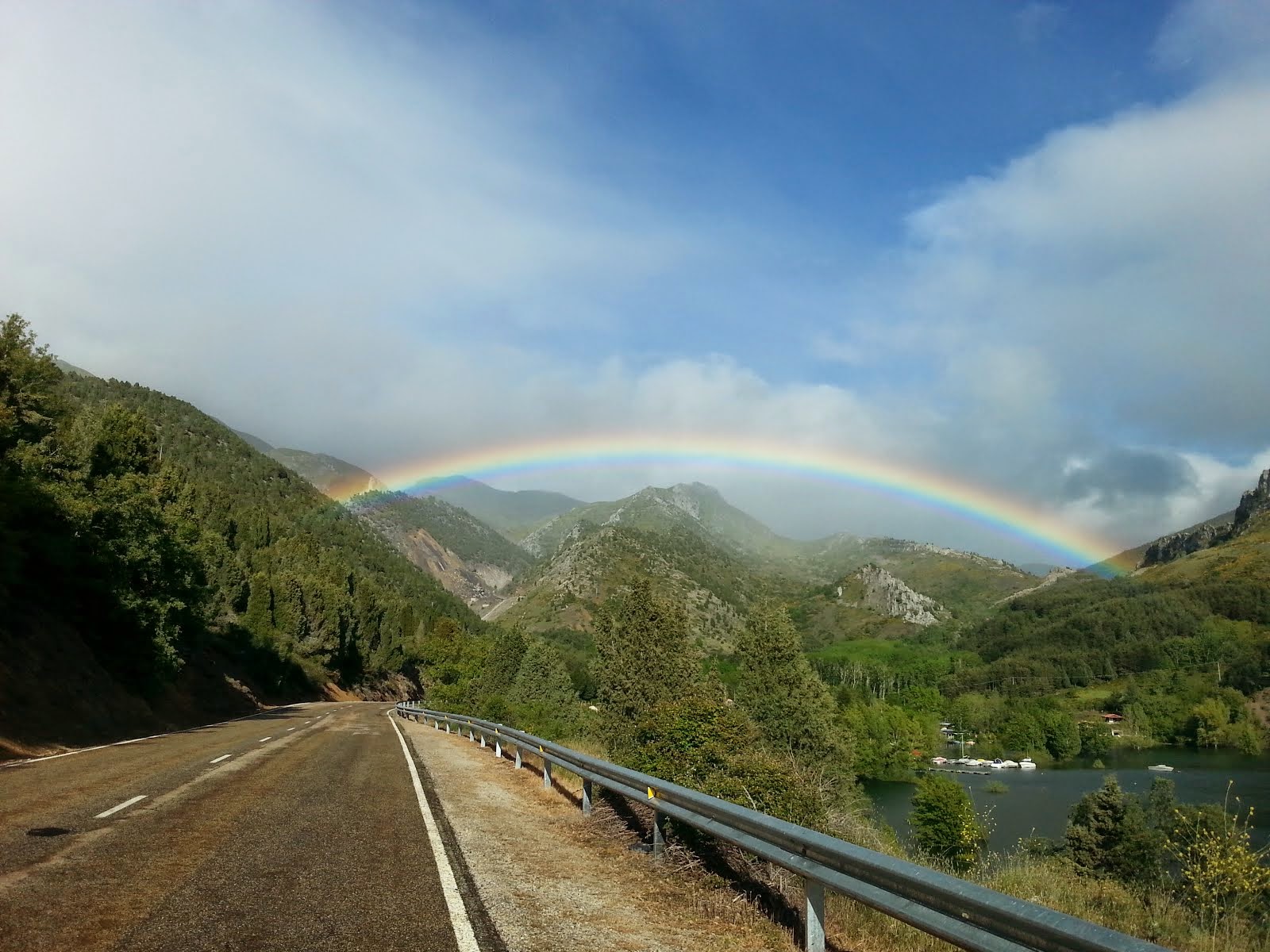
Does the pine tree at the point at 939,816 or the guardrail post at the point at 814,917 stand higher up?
the guardrail post at the point at 814,917

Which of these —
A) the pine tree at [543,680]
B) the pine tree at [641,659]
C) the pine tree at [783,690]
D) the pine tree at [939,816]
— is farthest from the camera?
the pine tree at [543,680]

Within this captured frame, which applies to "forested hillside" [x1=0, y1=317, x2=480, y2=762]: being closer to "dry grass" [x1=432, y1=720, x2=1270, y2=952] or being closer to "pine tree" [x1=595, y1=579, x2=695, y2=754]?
"dry grass" [x1=432, y1=720, x2=1270, y2=952]

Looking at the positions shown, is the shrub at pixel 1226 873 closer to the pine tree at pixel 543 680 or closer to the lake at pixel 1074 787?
the lake at pixel 1074 787

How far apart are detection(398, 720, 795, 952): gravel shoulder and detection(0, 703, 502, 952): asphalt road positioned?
306mm

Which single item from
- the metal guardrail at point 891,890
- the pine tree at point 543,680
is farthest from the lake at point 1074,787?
the metal guardrail at point 891,890

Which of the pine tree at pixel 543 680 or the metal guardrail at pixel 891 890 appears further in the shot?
the pine tree at pixel 543 680

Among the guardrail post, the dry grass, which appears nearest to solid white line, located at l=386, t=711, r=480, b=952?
the dry grass

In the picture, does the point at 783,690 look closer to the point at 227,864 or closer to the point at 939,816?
the point at 939,816

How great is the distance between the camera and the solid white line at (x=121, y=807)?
33.0 feet

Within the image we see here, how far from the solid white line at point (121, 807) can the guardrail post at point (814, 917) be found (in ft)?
29.1

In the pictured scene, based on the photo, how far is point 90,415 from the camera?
1597 inches

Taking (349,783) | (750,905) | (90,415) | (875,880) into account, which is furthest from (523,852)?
(90,415)

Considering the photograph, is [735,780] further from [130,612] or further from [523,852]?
[130,612]

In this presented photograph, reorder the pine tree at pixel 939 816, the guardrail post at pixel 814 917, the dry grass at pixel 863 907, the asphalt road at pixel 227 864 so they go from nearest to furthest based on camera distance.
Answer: the guardrail post at pixel 814 917 < the asphalt road at pixel 227 864 < the dry grass at pixel 863 907 < the pine tree at pixel 939 816
